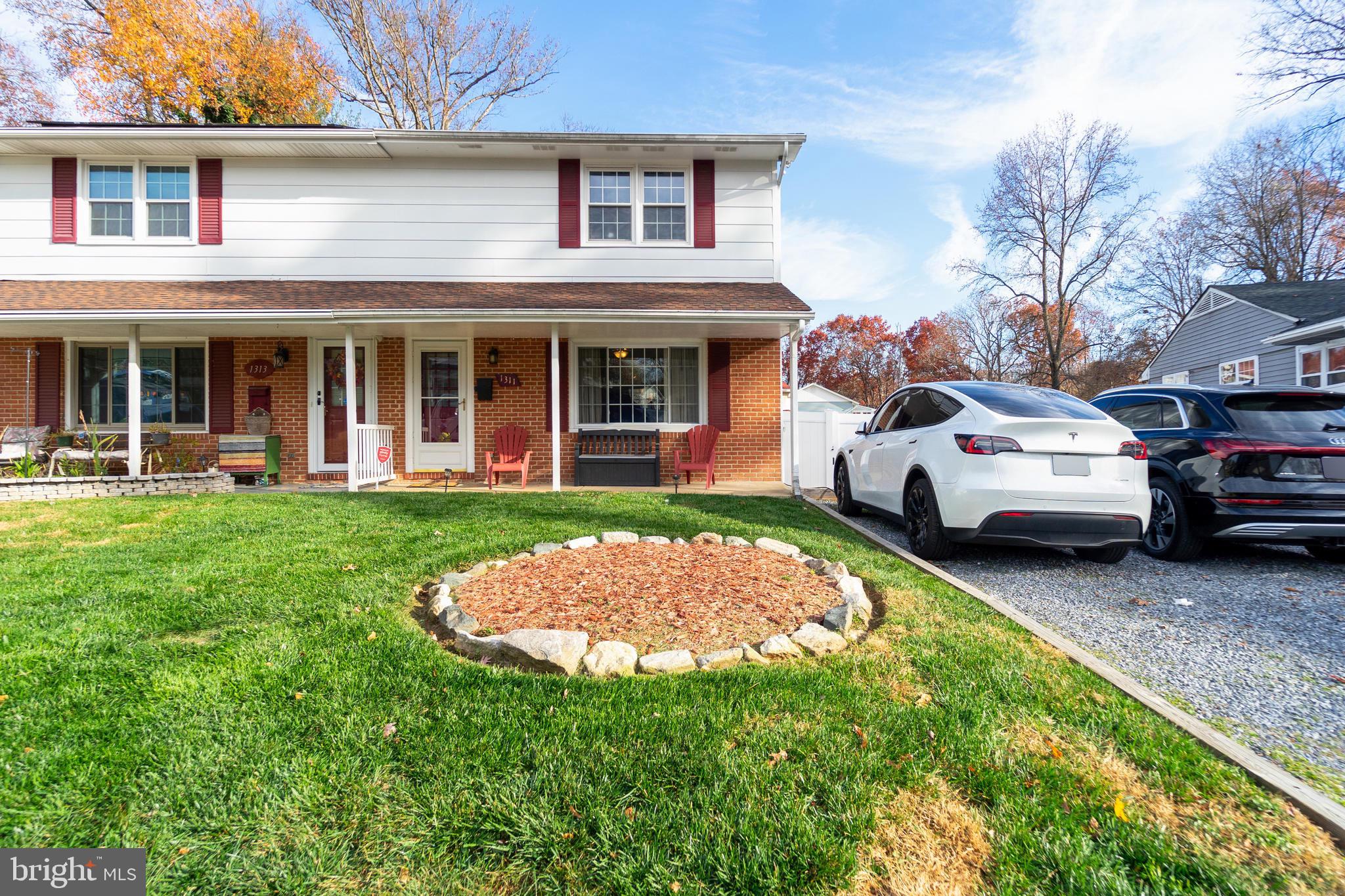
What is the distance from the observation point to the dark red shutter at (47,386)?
9703 millimetres

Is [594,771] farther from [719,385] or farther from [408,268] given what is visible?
[408,268]

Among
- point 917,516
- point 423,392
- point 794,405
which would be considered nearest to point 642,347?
point 794,405

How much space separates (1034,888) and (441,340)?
410 inches

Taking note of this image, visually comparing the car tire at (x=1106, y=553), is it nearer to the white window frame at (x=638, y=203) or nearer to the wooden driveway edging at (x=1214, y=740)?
the wooden driveway edging at (x=1214, y=740)

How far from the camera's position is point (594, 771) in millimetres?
1936

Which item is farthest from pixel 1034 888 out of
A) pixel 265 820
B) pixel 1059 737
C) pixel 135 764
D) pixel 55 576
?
pixel 55 576

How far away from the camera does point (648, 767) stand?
196cm

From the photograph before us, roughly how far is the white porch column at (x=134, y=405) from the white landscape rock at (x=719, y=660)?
32.7 feet

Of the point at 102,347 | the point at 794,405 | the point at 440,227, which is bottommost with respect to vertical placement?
the point at 794,405

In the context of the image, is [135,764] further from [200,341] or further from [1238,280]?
[1238,280]

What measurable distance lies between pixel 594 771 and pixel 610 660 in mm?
835

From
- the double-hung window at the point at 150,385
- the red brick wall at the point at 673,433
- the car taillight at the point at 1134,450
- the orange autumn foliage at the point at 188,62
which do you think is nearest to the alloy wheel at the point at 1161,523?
the car taillight at the point at 1134,450

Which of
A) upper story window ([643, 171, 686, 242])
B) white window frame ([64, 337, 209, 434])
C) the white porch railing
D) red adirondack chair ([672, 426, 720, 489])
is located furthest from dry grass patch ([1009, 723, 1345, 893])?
white window frame ([64, 337, 209, 434])

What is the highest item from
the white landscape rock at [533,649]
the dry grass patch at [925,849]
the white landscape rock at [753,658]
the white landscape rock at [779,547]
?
the white landscape rock at [779,547]
